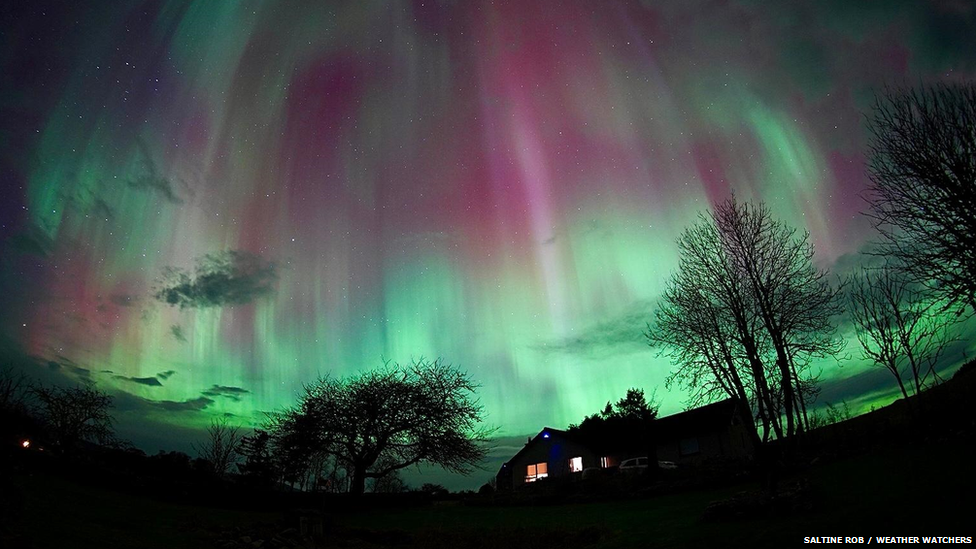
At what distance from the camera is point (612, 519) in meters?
18.1

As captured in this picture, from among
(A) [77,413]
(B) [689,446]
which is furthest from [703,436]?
(A) [77,413]

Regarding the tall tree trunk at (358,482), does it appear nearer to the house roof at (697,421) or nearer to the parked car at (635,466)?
the parked car at (635,466)

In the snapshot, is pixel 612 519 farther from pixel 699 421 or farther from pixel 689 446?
pixel 699 421

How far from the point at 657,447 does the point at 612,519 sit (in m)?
33.7

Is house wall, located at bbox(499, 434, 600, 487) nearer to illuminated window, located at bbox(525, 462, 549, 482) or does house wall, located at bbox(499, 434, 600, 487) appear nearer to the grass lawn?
illuminated window, located at bbox(525, 462, 549, 482)

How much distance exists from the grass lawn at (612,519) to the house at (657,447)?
21.9 m

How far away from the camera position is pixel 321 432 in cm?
3734

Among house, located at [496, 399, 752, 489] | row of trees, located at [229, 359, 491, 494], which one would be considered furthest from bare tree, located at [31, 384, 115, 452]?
house, located at [496, 399, 752, 489]

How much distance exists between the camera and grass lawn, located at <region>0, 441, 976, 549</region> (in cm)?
830

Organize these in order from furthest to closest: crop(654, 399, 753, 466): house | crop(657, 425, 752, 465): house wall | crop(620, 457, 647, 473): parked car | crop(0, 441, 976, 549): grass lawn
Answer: crop(654, 399, 753, 466): house < crop(657, 425, 752, 465): house wall < crop(620, 457, 647, 473): parked car < crop(0, 441, 976, 549): grass lawn

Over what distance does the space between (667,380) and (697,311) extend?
340 centimetres

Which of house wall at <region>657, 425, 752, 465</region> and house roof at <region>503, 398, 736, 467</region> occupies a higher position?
house roof at <region>503, 398, 736, 467</region>

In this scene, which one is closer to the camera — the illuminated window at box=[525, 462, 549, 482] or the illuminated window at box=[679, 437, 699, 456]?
the illuminated window at box=[679, 437, 699, 456]

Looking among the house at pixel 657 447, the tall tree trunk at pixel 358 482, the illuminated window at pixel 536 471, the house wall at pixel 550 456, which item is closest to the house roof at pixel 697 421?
the house at pixel 657 447
